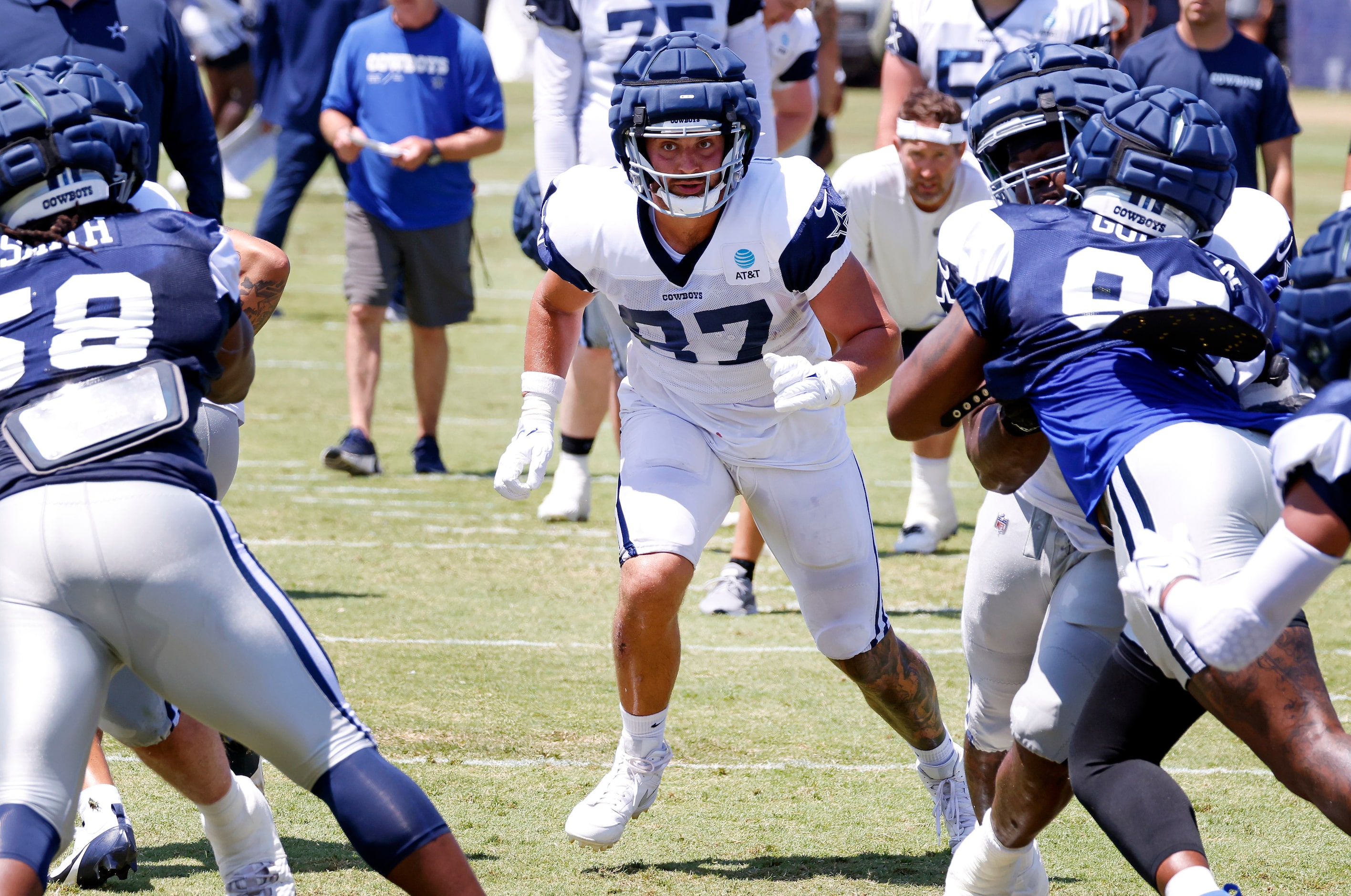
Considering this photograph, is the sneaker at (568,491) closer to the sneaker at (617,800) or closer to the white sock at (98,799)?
the sneaker at (617,800)

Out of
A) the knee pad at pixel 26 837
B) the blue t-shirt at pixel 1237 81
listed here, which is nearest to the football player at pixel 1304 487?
the knee pad at pixel 26 837

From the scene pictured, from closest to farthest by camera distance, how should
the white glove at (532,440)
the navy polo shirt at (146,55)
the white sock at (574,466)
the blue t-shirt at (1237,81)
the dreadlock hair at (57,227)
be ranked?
the dreadlock hair at (57,227) → the white glove at (532,440) → the navy polo shirt at (146,55) → the blue t-shirt at (1237,81) → the white sock at (574,466)

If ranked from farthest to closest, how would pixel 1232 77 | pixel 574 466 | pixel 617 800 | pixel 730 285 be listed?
pixel 574 466, pixel 1232 77, pixel 730 285, pixel 617 800

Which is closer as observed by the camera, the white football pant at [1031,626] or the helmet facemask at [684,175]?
the white football pant at [1031,626]

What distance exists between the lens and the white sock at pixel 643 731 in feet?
13.1

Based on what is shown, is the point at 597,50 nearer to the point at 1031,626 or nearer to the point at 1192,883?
the point at 1031,626

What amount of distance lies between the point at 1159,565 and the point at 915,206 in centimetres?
410

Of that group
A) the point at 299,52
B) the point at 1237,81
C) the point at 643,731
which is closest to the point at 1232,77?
the point at 1237,81

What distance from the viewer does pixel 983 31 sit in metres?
6.80

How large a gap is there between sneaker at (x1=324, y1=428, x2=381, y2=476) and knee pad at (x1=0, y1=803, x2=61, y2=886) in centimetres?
541

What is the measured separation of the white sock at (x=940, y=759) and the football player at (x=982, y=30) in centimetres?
337

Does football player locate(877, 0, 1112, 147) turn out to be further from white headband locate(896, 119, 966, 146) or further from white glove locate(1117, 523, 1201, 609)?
white glove locate(1117, 523, 1201, 609)

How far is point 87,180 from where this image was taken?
9.90ft

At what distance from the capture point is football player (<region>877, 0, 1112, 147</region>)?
6762mm
